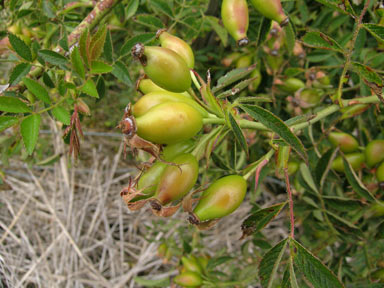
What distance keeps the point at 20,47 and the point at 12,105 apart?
0.18m

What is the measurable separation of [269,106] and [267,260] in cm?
77

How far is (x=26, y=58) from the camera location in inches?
34.5

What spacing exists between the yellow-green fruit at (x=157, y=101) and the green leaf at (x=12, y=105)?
1.00ft

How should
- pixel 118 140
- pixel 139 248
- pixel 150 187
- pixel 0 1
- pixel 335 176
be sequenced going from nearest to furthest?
pixel 150 187
pixel 0 1
pixel 335 176
pixel 139 248
pixel 118 140

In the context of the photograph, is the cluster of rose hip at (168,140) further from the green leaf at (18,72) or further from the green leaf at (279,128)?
the green leaf at (18,72)

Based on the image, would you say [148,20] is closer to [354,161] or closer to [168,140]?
[168,140]

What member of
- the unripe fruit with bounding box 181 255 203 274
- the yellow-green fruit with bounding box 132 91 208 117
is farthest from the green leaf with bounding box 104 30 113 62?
the unripe fruit with bounding box 181 255 203 274

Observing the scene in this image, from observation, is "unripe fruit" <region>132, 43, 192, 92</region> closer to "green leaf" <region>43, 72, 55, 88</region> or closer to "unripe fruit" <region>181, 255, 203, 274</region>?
"green leaf" <region>43, 72, 55, 88</region>

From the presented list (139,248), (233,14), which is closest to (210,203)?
(233,14)

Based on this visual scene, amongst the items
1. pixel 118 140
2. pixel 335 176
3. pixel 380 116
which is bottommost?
pixel 118 140

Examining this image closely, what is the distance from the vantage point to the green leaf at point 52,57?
85cm

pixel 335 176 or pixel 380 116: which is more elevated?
pixel 380 116

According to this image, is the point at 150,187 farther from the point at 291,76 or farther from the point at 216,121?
the point at 291,76

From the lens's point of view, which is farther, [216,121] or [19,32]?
[19,32]
